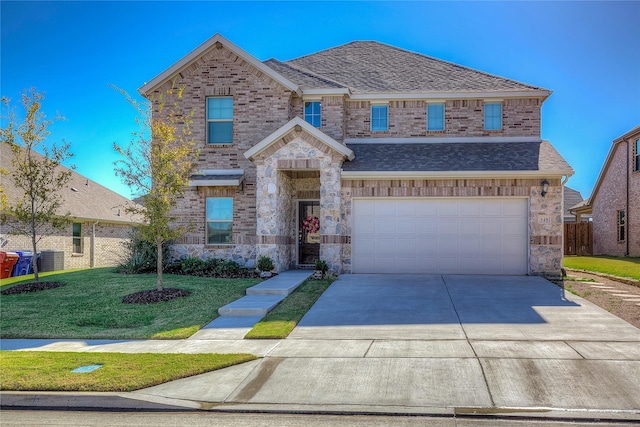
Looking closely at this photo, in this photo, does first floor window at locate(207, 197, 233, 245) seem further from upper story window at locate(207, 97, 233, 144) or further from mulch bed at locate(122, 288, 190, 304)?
mulch bed at locate(122, 288, 190, 304)

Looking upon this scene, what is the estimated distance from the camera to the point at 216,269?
17.3 meters

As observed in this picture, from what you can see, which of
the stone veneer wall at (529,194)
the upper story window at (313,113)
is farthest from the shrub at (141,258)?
the upper story window at (313,113)

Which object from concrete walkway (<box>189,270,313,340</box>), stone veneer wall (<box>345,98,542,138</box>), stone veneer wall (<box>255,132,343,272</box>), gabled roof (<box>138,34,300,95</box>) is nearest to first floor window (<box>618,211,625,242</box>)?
stone veneer wall (<box>345,98,542,138</box>)

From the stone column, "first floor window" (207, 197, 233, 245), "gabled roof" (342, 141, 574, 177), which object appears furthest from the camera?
"first floor window" (207, 197, 233, 245)

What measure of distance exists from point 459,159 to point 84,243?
1813 cm

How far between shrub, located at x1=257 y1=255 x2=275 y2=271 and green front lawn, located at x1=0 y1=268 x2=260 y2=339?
2.74ft

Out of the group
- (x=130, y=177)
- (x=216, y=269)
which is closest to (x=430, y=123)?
(x=216, y=269)

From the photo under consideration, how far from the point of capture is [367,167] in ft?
55.7

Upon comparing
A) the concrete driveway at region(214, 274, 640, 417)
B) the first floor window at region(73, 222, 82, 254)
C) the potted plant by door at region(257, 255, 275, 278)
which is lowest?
the concrete driveway at region(214, 274, 640, 417)

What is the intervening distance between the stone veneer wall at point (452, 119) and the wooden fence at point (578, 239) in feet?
43.6

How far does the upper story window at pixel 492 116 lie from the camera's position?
62.3 feet

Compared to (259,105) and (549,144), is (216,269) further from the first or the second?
(549,144)

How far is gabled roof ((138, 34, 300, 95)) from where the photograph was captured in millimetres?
18203

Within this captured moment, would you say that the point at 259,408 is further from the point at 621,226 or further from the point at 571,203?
the point at 571,203
